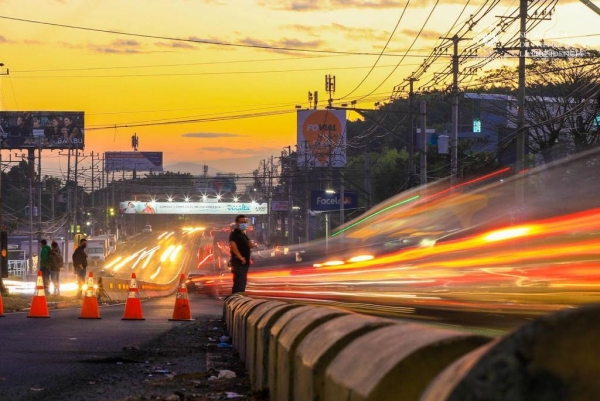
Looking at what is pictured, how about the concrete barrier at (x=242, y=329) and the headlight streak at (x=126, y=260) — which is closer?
the concrete barrier at (x=242, y=329)

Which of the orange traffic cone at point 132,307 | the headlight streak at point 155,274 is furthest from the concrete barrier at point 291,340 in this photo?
the headlight streak at point 155,274

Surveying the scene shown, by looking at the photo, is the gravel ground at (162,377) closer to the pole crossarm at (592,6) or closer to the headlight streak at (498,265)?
the headlight streak at (498,265)

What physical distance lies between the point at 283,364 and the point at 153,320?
14297 millimetres

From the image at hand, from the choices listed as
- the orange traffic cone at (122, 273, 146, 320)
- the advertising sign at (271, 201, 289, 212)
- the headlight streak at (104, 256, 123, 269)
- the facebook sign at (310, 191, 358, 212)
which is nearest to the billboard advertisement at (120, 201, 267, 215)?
the headlight streak at (104, 256, 123, 269)

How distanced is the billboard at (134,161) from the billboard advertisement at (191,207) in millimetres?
19669

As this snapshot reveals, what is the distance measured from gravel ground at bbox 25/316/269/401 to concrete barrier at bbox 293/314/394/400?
225 centimetres

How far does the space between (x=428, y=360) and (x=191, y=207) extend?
14656 centimetres

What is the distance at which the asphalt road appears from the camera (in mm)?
9547

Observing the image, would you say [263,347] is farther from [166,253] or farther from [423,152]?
[166,253]

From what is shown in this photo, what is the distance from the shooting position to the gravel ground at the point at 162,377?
8.45 meters

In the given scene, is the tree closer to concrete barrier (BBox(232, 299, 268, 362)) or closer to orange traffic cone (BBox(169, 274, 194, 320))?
orange traffic cone (BBox(169, 274, 194, 320))

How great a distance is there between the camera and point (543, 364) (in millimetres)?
2281

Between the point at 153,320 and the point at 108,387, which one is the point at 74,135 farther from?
the point at 108,387

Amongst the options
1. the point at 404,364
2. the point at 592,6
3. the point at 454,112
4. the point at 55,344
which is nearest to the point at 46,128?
the point at 454,112
